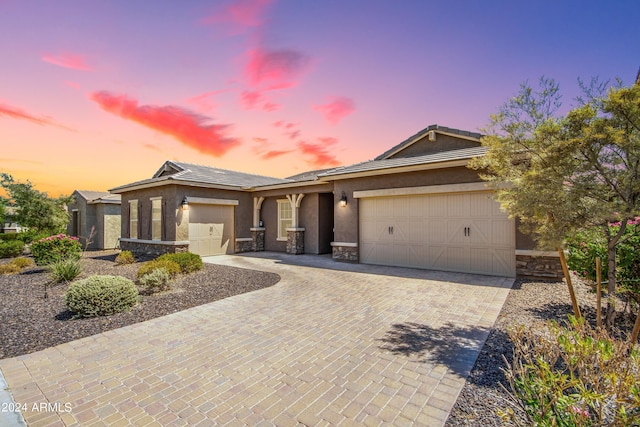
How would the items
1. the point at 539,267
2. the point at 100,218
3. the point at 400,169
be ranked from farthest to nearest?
the point at 100,218, the point at 400,169, the point at 539,267

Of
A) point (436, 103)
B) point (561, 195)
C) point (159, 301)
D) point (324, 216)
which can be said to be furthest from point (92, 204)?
point (561, 195)

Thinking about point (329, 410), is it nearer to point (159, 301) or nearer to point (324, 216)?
point (159, 301)

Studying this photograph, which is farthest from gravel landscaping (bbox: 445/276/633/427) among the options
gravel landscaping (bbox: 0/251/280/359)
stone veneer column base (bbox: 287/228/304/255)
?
stone veneer column base (bbox: 287/228/304/255)

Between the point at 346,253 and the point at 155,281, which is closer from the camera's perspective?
the point at 155,281

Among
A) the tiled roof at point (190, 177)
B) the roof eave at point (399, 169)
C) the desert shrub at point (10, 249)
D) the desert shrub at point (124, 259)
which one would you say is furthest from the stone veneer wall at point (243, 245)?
the desert shrub at point (10, 249)

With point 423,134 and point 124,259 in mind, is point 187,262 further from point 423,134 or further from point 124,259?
point 423,134

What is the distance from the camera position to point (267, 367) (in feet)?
11.4

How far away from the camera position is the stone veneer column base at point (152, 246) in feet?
41.5

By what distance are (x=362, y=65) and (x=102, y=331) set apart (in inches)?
358

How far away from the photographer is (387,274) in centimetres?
905

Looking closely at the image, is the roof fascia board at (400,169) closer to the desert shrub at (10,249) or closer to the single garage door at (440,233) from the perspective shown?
the single garage door at (440,233)

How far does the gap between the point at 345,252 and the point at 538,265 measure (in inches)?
239

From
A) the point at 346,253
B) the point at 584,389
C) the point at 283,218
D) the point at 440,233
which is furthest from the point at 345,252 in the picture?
the point at 584,389

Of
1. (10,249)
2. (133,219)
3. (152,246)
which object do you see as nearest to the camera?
(152,246)
